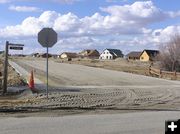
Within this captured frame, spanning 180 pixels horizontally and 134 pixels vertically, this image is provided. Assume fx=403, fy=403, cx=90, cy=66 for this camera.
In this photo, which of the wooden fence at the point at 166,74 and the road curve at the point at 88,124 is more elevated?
the wooden fence at the point at 166,74

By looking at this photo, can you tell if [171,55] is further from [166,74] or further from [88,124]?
[88,124]

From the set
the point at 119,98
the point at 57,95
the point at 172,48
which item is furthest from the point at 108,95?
the point at 172,48

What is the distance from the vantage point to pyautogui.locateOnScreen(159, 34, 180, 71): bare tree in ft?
201

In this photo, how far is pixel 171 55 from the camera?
2527 inches

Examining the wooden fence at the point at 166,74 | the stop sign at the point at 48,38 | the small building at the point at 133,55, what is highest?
the small building at the point at 133,55

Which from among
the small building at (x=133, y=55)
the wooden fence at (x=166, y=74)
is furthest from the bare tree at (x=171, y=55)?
the small building at (x=133, y=55)

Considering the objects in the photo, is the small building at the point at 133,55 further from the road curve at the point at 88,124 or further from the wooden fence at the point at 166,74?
the road curve at the point at 88,124

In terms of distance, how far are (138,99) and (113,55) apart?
180653mm

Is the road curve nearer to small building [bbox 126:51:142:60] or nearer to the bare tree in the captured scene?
the bare tree

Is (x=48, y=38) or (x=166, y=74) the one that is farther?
(x=166, y=74)

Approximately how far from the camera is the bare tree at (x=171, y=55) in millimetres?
61147

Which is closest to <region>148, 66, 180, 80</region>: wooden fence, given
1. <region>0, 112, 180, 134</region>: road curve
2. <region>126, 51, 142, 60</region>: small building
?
<region>0, 112, 180, 134</region>: road curve

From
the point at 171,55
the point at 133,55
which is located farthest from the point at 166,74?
the point at 133,55

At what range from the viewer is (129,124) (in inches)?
428
